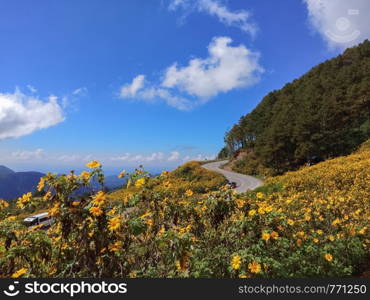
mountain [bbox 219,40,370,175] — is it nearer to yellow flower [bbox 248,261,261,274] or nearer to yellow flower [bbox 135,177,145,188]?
yellow flower [bbox 248,261,261,274]

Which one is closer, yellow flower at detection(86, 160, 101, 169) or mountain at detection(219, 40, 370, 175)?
yellow flower at detection(86, 160, 101, 169)

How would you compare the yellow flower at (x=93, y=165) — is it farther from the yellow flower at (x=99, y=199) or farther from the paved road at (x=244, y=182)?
the paved road at (x=244, y=182)

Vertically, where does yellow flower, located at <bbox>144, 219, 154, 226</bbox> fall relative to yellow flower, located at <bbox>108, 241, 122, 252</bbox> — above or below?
above

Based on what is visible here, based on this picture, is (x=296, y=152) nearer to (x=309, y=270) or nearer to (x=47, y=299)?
(x=309, y=270)

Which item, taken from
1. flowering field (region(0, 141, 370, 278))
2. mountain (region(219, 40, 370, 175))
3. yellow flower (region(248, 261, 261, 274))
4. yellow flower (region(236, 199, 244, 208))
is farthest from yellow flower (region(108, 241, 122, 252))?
mountain (region(219, 40, 370, 175))

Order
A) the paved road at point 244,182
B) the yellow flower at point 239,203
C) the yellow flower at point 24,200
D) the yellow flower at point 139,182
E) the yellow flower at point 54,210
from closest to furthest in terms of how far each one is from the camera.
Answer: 1. the yellow flower at point 54,210
2. the yellow flower at point 24,200
3. the yellow flower at point 139,182
4. the yellow flower at point 239,203
5. the paved road at point 244,182

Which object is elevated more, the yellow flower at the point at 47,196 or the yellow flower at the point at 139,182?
the yellow flower at the point at 139,182

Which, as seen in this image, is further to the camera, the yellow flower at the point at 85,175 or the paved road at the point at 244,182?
the paved road at the point at 244,182

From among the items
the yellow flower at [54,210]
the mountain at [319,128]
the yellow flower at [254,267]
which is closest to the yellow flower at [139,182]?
the yellow flower at [54,210]

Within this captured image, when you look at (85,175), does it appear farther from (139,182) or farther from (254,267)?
(254,267)

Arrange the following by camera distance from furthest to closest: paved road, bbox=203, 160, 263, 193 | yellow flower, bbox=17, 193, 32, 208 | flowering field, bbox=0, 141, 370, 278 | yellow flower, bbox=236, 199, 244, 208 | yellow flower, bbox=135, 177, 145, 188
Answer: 1. paved road, bbox=203, 160, 263, 193
2. yellow flower, bbox=236, 199, 244, 208
3. yellow flower, bbox=135, 177, 145, 188
4. yellow flower, bbox=17, 193, 32, 208
5. flowering field, bbox=0, 141, 370, 278

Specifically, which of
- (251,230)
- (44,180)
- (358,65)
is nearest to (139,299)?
(44,180)

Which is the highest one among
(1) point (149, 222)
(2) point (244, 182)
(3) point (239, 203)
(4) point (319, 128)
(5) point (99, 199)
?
(4) point (319, 128)

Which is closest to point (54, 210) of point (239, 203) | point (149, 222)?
point (149, 222)
